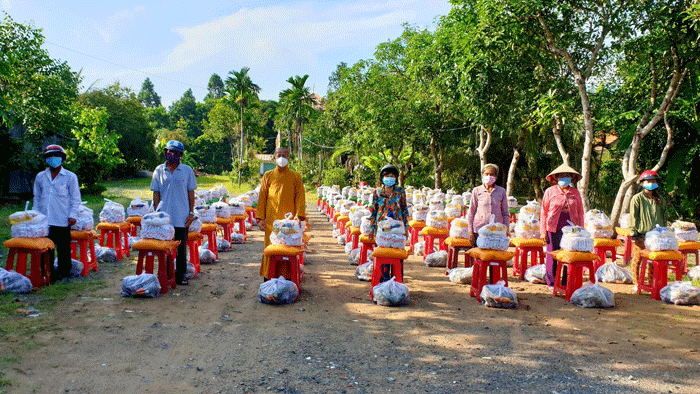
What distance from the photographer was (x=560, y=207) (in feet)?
23.4

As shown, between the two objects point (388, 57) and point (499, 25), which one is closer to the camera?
point (499, 25)

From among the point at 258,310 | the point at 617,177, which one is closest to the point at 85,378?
the point at 258,310

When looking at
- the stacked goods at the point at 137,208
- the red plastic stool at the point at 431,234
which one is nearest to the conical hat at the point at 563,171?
the red plastic stool at the point at 431,234

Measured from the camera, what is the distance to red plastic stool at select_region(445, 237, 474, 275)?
8453 mm

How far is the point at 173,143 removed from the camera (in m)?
6.98

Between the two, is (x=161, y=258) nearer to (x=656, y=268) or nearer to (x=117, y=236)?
(x=117, y=236)

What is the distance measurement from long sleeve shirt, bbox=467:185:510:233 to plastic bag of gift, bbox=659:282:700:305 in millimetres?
2248

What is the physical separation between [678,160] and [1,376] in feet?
53.5

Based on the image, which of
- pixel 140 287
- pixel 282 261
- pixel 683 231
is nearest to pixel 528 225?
pixel 683 231

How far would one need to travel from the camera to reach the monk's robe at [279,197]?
6910mm

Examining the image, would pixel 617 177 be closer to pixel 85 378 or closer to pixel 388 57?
pixel 388 57

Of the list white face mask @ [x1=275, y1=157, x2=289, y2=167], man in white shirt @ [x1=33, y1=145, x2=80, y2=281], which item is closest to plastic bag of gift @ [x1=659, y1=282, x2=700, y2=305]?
white face mask @ [x1=275, y1=157, x2=289, y2=167]

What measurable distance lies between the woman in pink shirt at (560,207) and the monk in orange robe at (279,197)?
11.3ft

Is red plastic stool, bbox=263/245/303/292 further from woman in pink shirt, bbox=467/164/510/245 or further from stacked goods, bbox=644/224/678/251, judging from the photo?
stacked goods, bbox=644/224/678/251
